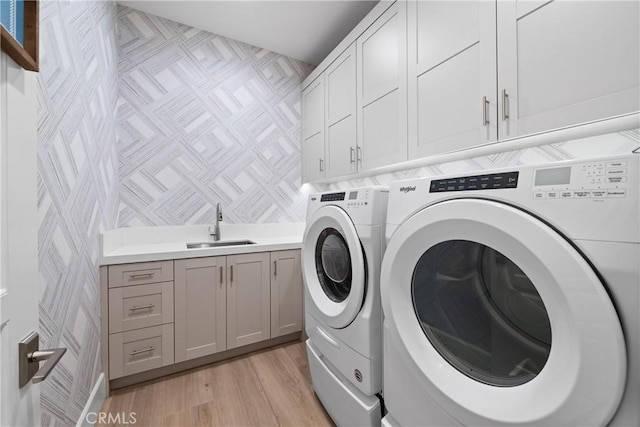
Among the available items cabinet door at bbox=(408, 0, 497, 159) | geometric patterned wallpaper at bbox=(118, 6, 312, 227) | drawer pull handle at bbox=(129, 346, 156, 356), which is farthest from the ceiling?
drawer pull handle at bbox=(129, 346, 156, 356)

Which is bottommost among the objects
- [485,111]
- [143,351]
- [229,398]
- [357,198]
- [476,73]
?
[229,398]

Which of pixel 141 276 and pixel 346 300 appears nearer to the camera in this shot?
pixel 346 300

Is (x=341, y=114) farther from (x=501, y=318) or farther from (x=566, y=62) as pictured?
(x=501, y=318)

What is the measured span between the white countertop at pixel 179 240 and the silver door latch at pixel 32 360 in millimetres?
1248

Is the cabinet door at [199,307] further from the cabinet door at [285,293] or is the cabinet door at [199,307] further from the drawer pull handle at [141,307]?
the cabinet door at [285,293]

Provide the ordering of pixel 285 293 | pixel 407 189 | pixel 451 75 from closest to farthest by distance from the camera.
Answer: pixel 407 189 → pixel 451 75 → pixel 285 293

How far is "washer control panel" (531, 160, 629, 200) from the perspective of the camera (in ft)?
1.75

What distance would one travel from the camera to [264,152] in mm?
2602

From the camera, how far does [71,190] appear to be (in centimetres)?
118

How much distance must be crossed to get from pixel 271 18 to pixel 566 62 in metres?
2.02

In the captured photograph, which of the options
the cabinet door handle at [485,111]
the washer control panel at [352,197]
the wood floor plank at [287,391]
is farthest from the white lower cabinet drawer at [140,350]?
the cabinet door handle at [485,111]

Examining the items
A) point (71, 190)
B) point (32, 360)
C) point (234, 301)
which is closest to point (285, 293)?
point (234, 301)

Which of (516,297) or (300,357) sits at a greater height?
(516,297)

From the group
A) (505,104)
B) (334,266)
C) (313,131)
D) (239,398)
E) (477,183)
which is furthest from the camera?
(313,131)
